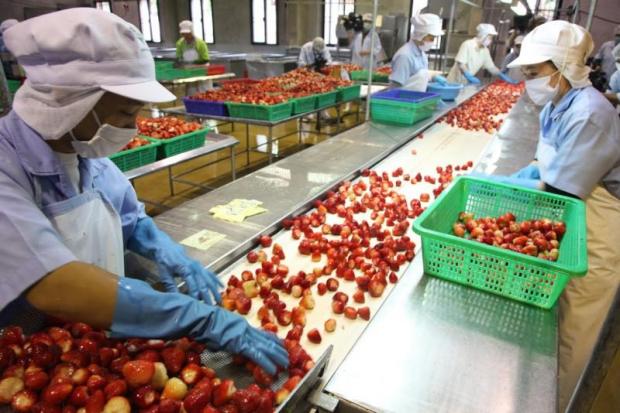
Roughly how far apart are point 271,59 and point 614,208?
37.8 ft

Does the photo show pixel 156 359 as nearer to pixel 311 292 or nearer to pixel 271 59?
pixel 311 292

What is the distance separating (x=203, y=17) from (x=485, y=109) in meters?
13.2

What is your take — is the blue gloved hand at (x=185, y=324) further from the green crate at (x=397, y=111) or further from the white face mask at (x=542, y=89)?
the green crate at (x=397, y=111)

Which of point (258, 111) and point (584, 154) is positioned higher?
point (584, 154)

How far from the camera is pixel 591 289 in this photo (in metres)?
2.46

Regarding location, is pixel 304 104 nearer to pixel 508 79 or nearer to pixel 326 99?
pixel 326 99

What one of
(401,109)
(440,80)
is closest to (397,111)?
(401,109)

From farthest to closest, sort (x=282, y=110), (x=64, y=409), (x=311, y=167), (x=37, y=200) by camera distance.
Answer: (x=282, y=110) < (x=311, y=167) < (x=37, y=200) < (x=64, y=409)

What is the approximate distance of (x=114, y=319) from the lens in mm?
1114

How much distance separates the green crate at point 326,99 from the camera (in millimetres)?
5641

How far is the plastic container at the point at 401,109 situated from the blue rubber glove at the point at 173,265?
370 cm

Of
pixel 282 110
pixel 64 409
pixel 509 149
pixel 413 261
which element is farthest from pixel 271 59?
pixel 64 409

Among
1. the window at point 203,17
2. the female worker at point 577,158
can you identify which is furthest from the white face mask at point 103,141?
the window at point 203,17

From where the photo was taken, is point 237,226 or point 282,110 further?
point 282,110
